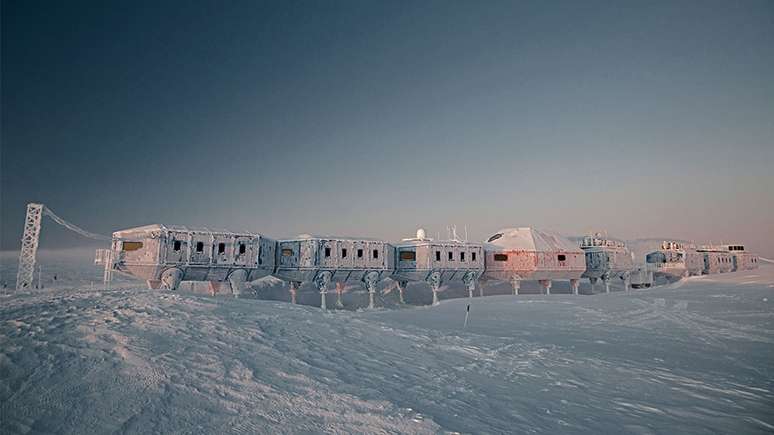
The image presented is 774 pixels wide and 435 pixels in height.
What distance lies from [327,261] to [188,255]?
1389 cm

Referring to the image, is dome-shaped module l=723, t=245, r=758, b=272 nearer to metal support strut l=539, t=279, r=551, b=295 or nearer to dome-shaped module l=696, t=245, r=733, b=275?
dome-shaped module l=696, t=245, r=733, b=275

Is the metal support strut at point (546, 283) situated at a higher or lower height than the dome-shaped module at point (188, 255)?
lower

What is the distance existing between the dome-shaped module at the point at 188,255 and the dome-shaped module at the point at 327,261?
3.03 metres

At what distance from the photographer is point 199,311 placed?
12.9 meters

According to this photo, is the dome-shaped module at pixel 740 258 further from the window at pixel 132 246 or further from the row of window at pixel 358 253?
the window at pixel 132 246

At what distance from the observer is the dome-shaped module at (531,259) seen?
52188 millimetres

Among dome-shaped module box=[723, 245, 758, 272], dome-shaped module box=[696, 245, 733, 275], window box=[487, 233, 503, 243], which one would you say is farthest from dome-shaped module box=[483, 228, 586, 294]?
dome-shaped module box=[723, 245, 758, 272]

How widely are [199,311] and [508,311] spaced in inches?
790

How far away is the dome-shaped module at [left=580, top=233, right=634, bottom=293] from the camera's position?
6194 centimetres

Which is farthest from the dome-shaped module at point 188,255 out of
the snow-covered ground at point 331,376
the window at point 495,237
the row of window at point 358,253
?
the window at point 495,237

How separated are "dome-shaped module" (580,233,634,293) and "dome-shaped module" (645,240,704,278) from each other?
22.9 metres

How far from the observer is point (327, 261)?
4159cm

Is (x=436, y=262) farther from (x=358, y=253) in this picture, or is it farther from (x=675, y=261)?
(x=675, y=261)

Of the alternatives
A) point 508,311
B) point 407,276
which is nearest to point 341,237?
point 407,276
